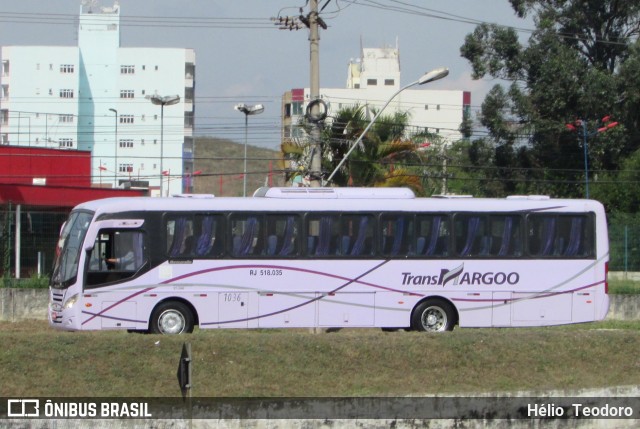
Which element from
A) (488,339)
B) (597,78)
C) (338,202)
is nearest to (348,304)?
(338,202)

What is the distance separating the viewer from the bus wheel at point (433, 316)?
2053cm

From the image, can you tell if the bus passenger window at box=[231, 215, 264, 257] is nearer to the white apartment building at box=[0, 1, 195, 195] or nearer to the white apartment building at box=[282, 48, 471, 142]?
the white apartment building at box=[0, 1, 195, 195]

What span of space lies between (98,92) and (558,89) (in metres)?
55.5

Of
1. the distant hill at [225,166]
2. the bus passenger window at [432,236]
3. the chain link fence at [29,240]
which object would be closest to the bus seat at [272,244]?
the bus passenger window at [432,236]

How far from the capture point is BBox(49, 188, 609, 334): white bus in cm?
1955

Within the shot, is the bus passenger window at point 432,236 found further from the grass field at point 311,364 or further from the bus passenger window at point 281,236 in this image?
the grass field at point 311,364

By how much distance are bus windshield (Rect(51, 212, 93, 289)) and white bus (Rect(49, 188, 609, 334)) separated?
3 cm

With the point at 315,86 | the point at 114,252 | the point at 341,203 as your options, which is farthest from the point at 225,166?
the point at 114,252

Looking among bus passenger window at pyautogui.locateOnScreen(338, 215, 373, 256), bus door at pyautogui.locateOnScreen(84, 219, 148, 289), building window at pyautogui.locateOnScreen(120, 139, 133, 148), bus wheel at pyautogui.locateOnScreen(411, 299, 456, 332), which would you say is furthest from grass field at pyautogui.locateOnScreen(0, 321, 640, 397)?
building window at pyautogui.locateOnScreen(120, 139, 133, 148)

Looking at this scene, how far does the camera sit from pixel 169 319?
64.3 feet

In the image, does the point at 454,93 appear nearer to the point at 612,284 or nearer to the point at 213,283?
the point at 612,284

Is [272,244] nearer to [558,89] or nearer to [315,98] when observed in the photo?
[315,98]

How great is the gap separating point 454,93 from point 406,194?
8467 cm

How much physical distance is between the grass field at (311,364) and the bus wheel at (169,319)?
3.30 metres
